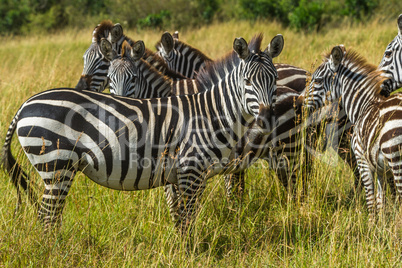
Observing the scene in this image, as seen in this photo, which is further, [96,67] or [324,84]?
[96,67]

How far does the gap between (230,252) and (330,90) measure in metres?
2.34

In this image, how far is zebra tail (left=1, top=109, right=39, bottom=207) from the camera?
3.78 meters

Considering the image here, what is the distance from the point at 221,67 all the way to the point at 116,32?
2.77 metres

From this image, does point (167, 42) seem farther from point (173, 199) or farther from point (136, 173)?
point (136, 173)

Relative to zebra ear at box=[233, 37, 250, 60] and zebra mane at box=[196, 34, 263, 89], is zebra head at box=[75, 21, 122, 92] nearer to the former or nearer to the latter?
zebra mane at box=[196, 34, 263, 89]

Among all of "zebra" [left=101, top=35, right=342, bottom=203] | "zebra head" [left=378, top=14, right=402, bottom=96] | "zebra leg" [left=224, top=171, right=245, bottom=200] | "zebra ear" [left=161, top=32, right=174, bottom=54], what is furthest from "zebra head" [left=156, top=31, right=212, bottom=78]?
"zebra head" [left=378, top=14, right=402, bottom=96]

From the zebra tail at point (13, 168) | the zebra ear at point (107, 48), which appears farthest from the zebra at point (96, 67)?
the zebra tail at point (13, 168)

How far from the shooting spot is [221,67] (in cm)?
412

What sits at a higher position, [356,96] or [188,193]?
[356,96]

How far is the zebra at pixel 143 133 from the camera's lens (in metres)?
3.60

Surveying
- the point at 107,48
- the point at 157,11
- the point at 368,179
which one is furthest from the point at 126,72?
the point at 157,11

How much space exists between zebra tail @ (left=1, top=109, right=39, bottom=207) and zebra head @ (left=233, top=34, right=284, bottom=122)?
2.05 metres

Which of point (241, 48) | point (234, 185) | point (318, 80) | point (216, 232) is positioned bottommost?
point (234, 185)

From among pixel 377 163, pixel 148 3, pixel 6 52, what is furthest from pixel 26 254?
pixel 148 3
